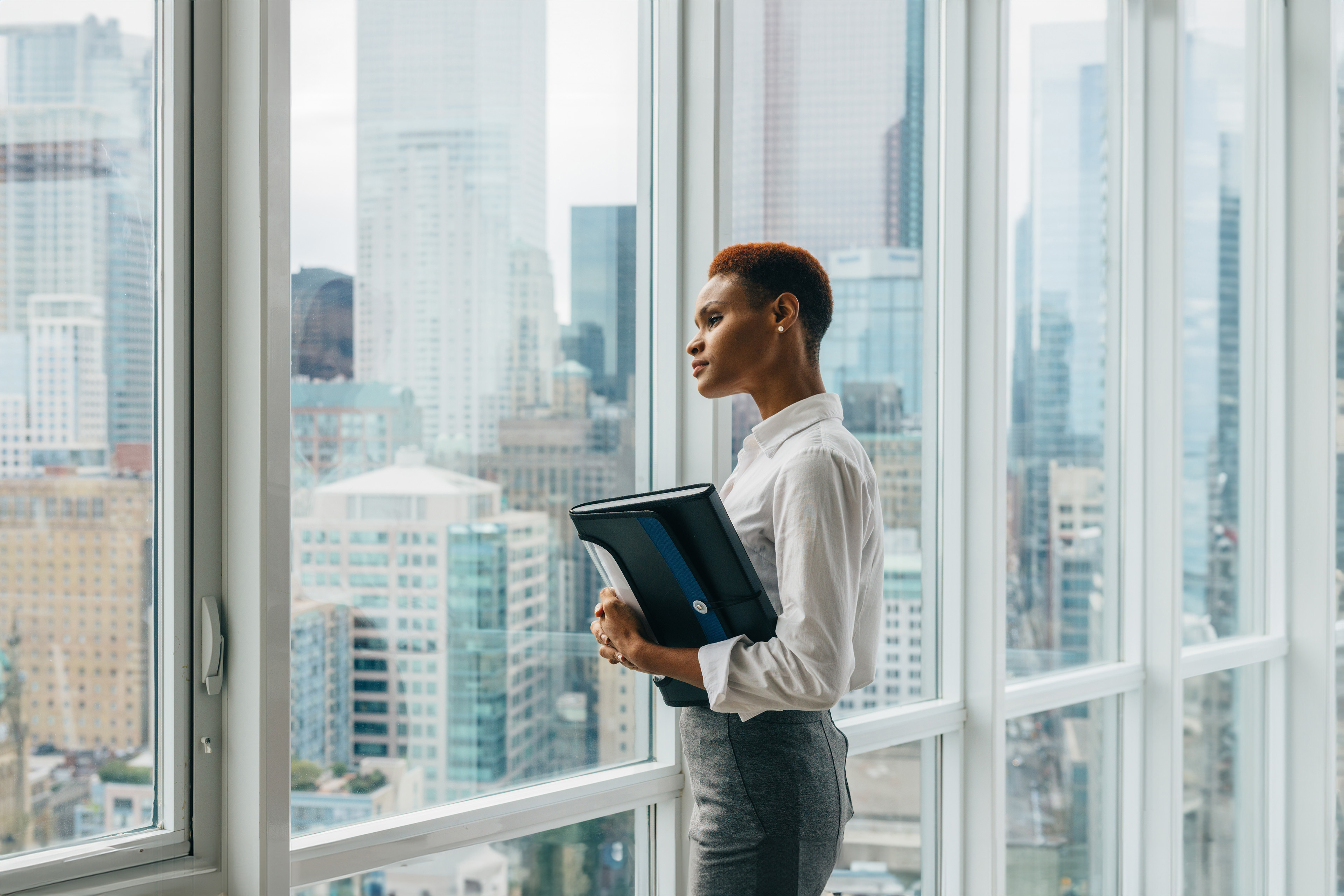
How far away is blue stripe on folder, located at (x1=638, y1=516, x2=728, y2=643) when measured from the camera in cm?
116

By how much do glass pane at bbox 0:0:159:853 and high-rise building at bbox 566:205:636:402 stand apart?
0.72 meters

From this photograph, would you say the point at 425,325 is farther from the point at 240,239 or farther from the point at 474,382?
the point at 240,239

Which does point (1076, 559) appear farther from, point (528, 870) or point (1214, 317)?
point (528, 870)

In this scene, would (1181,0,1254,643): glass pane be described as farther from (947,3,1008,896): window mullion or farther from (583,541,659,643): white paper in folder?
(583,541,659,643): white paper in folder

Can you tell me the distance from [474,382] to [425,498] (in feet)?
0.73

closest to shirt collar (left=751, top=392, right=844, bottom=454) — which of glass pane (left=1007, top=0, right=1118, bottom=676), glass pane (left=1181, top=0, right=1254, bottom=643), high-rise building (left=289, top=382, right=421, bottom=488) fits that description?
high-rise building (left=289, top=382, right=421, bottom=488)

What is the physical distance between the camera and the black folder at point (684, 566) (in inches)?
45.1

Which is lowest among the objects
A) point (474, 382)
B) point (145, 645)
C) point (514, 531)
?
point (145, 645)

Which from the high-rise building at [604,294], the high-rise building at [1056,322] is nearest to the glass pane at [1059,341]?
the high-rise building at [1056,322]

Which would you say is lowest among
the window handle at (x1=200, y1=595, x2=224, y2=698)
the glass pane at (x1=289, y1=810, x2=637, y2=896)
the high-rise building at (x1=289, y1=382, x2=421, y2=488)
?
the glass pane at (x1=289, y1=810, x2=637, y2=896)

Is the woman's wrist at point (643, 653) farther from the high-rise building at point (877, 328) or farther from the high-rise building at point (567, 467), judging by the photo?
the high-rise building at point (877, 328)

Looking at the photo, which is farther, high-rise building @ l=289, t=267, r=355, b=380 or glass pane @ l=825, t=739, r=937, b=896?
glass pane @ l=825, t=739, r=937, b=896

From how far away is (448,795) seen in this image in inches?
64.9

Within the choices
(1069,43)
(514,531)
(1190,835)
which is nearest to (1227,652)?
(1190,835)
